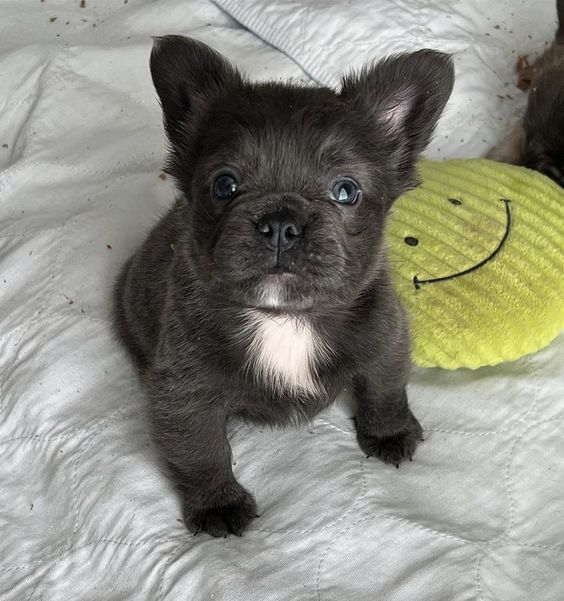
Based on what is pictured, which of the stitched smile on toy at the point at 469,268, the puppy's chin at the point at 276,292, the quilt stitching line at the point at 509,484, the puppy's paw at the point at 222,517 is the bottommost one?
the puppy's paw at the point at 222,517

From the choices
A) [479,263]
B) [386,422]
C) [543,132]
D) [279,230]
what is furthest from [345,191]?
[543,132]

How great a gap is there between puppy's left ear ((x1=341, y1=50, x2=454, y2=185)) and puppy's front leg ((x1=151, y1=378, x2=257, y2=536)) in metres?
0.70

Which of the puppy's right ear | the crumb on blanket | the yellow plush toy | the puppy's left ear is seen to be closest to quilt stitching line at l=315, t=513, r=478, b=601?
the yellow plush toy

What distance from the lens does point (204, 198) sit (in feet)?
5.49

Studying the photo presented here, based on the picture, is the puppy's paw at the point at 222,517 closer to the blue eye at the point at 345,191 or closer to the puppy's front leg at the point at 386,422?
the puppy's front leg at the point at 386,422

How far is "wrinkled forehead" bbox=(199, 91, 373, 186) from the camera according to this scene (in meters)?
1.58

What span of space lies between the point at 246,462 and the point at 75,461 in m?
0.44

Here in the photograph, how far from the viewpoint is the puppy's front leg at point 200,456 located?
1.79 meters

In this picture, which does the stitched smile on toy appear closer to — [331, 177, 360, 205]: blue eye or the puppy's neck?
the puppy's neck

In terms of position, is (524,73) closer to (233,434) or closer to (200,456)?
(233,434)

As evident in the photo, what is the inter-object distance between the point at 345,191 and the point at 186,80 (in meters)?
0.46

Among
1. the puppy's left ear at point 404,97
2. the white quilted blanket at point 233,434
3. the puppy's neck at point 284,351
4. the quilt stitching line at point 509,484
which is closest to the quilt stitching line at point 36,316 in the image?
the white quilted blanket at point 233,434

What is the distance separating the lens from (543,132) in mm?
2623

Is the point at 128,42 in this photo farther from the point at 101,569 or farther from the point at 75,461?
the point at 101,569
